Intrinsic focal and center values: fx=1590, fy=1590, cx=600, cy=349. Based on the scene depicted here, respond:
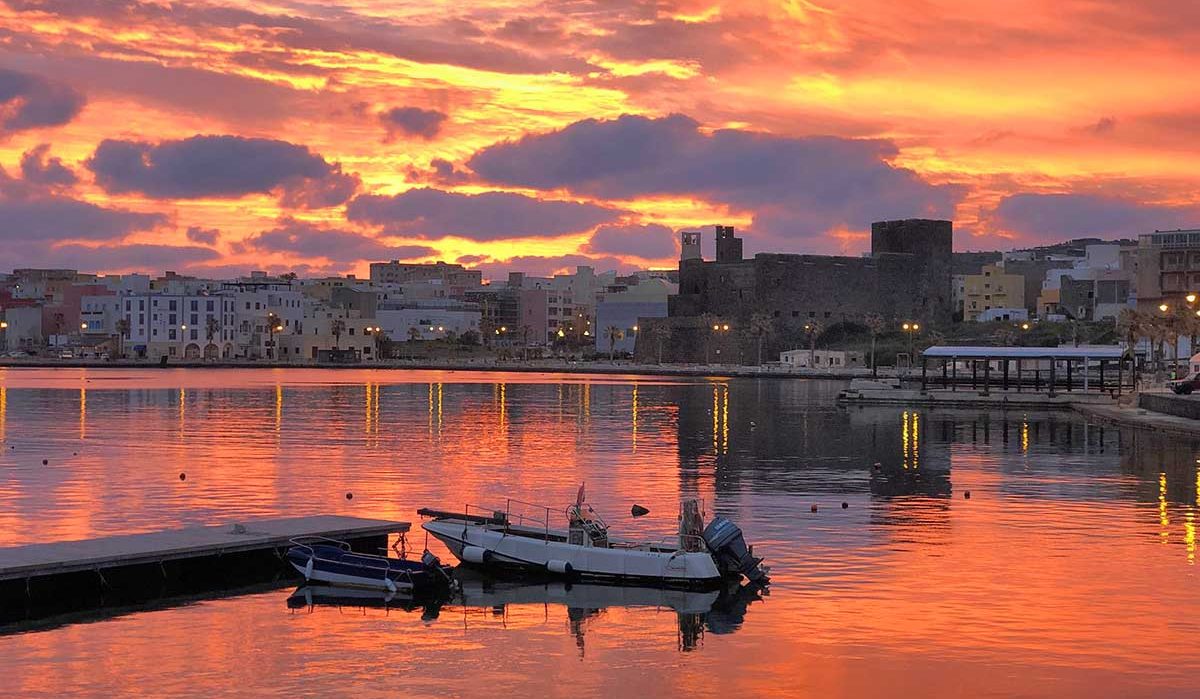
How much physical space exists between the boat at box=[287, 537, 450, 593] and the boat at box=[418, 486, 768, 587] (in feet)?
4.93

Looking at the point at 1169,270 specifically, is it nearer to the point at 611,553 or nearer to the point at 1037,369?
the point at 1037,369

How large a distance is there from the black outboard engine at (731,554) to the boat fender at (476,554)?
4601 millimetres

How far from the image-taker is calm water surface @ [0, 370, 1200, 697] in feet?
81.5

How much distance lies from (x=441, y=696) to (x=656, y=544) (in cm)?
1041

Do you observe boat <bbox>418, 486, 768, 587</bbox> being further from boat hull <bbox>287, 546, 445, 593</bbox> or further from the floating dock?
the floating dock

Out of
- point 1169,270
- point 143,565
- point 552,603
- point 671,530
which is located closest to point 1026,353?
point 1169,270

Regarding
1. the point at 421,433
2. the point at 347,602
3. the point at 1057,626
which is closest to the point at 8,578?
the point at 347,602

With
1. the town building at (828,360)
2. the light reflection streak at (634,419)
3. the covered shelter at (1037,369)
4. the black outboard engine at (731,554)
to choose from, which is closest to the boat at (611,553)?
the black outboard engine at (731,554)

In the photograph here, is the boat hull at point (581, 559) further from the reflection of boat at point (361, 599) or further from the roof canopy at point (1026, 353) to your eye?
the roof canopy at point (1026, 353)

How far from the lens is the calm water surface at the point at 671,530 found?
81.5 ft

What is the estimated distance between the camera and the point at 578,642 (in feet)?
89.0

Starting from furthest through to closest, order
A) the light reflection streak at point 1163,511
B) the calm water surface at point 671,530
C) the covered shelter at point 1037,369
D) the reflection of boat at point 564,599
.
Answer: the covered shelter at point 1037,369 → the light reflection streak at point 1163,511 → the reflection of boat at point 564,599 → the calm water surface at point 671,530

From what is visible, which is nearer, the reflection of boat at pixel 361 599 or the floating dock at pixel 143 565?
the floating dock at pixel 143 565

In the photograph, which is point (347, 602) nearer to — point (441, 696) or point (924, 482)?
point (441, 696)
